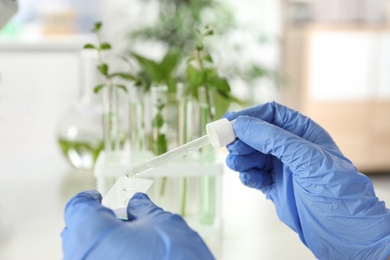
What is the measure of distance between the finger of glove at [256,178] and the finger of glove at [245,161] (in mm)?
12

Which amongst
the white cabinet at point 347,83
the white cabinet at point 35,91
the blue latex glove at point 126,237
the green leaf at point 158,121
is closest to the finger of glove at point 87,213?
the blue latex glove at point 126,237

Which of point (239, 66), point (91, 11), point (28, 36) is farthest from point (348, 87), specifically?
point (28, 36)

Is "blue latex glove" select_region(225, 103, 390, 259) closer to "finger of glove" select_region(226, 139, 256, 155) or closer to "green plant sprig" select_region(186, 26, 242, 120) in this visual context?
"finger of glove" select_region(226, 139, 256, 155)

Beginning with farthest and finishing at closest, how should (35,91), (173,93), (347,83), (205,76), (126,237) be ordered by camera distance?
(347,83) < (35,91) < (173,93) < (205,76) < (126,237)

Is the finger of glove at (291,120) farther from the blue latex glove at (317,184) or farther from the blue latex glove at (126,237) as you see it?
the blue latex glove at (126,237)

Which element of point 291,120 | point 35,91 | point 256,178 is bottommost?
point 35,91

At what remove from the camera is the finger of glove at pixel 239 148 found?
1035 millimetres

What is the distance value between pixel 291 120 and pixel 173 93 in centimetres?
44

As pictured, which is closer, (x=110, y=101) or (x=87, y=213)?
(x=87, y=213)

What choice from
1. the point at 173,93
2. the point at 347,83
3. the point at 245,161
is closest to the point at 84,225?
the point at 245,161

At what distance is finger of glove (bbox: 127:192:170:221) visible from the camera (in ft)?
2.64

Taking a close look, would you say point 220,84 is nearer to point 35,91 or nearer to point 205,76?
point 205,76

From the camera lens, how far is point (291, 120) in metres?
1.08

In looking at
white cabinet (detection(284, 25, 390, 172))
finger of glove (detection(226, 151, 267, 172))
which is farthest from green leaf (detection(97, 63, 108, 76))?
white cabinet (detection(284, 25, 390, 172))
